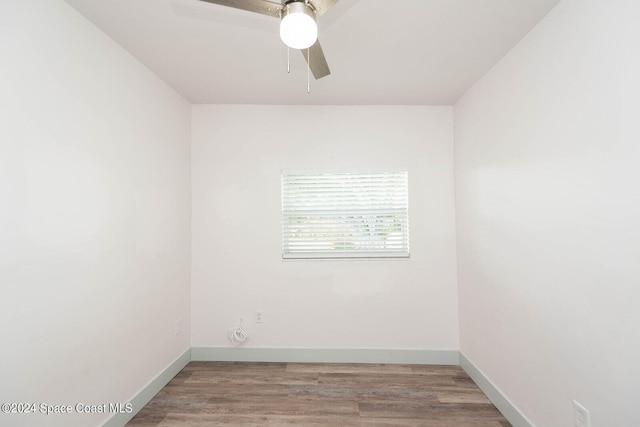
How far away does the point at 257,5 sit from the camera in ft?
4.22

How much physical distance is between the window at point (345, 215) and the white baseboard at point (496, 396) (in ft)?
3.88

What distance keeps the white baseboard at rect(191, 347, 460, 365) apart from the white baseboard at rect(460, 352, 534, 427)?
24cm

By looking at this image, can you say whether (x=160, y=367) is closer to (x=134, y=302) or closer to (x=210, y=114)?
(x=134, y=302)

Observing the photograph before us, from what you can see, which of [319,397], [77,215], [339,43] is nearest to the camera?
[77,215]

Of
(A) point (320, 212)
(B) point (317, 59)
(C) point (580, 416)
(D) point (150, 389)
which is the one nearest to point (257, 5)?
(B) point (317, 59)

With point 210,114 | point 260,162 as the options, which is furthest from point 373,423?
point 210,114

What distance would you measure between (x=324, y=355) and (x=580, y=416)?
1.98m

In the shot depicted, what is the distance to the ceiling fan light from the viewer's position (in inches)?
46.7

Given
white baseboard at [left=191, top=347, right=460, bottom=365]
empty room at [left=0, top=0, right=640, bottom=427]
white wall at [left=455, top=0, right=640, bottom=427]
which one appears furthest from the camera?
white baseboard at [left=191, top=347, right=460, bottom=365]

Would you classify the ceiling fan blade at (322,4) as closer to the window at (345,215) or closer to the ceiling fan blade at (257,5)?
the ceiling fan blade at (257,5)

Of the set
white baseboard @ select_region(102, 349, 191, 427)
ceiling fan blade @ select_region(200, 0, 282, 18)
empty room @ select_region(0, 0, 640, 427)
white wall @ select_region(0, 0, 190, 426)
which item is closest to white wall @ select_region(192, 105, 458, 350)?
empty room @ select_region(0, 0, 640, 427)

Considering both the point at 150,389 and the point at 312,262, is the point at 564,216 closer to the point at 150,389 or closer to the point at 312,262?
the point at 312,262

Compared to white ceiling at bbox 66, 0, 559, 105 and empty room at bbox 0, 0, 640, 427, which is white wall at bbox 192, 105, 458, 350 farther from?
white ceiling at bbox 66, 0, 559, 105

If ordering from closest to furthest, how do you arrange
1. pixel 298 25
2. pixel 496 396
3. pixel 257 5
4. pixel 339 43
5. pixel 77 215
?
pixel 298 25
pixel 257 5
pixel 77 215
pixel 339 43
pixel 496 396
